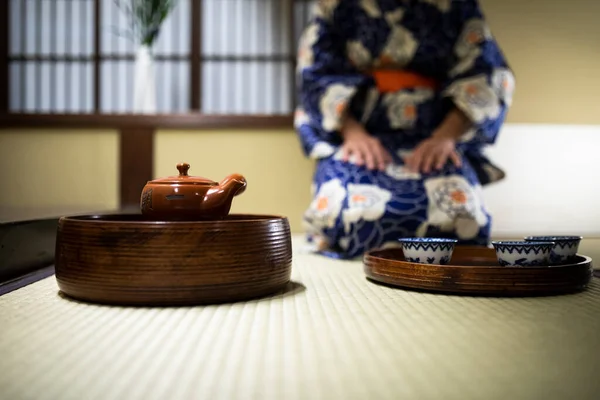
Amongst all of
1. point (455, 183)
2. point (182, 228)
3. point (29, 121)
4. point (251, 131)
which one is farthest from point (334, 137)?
point (29, 121)

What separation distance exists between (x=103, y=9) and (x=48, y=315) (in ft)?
10.1

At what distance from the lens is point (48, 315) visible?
982mm

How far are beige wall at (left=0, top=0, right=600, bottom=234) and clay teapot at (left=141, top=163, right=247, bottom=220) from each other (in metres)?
1.71

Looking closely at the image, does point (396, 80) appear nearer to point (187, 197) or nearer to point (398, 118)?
point (398, 118)

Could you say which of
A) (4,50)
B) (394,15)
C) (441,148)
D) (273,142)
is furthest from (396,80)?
(4,50)

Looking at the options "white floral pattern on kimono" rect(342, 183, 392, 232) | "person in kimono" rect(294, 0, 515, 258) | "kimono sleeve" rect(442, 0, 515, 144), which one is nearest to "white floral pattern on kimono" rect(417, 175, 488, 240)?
"person in kimono" rect(294, 0, 515, 258)

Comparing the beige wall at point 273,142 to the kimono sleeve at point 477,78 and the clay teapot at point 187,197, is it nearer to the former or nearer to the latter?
the kimono sleeve at point 477,78

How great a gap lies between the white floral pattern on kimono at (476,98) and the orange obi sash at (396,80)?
0.15 metres

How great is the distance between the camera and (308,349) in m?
0.77

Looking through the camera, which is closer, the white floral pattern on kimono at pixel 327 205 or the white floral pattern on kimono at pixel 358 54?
the white floral pattern on kimono at pixel 327 205

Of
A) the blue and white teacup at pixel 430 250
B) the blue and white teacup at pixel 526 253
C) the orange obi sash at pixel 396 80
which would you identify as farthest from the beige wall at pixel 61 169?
the blue and white teacup at pixel 526 253

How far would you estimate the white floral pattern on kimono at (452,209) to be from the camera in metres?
1.84

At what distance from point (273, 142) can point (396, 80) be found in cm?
95

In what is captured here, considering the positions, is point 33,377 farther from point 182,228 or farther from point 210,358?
point 182,228
